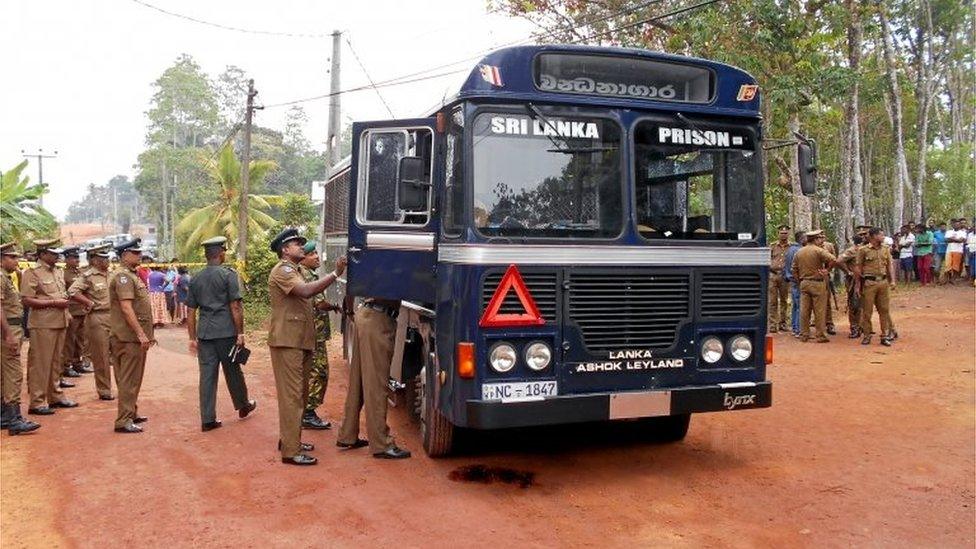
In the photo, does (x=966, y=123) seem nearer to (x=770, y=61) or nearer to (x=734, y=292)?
(x=770, y=61)

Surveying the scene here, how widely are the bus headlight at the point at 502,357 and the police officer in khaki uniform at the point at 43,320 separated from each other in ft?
18.0

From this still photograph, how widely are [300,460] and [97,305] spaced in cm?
430

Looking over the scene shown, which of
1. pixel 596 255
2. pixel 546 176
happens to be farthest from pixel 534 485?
pixel 546 176

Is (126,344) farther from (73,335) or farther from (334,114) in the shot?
(334,114)

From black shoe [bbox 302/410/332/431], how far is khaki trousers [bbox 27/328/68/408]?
2.96 metres

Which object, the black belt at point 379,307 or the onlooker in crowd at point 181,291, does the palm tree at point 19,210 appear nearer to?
the onlooker in crowd at point 181,291

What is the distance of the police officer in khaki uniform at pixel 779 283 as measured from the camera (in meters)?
13.8

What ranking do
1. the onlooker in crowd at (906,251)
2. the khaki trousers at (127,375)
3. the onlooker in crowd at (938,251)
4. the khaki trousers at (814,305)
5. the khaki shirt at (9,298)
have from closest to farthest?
the khaki trousers at (127,375) → the khaki shirt at (9,298) → the khaki trousers at (814,305) → the onlooker in crowd at (938,251) → the onlooker in crowd at (906,251)

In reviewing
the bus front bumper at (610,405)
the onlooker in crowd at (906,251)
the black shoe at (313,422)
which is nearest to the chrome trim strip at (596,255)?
the bus front bumper at (610,405)

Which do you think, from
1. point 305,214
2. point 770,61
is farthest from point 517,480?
point 305,214

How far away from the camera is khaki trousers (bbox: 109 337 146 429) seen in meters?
7.39

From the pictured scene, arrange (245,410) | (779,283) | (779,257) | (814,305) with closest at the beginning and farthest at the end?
(245,410), (814,305), (779,257), (779,283)

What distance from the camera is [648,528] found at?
4.71 meters

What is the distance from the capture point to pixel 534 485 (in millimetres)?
5539
